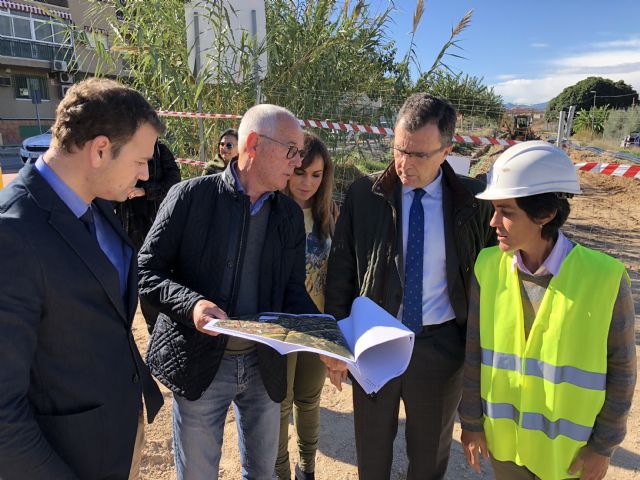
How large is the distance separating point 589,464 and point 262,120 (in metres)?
1.68

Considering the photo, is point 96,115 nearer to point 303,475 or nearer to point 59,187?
point 59,187

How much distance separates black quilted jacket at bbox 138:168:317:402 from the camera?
1.65 metres

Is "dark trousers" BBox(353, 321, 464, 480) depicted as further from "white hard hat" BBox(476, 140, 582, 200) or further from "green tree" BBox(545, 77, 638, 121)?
"green tree" BBox(545, 77, 638, 121)

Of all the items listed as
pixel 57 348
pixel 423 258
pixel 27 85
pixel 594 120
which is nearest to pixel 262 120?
pixel 423 258

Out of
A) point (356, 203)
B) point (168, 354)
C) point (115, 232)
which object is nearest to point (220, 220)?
point (115, 232)

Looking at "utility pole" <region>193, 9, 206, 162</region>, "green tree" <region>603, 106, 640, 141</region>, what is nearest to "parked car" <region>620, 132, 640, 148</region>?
"green tree" <region>603, 106, 640, 141</region>

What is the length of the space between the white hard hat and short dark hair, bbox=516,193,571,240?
3 cm

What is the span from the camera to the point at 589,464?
1479 millimetres

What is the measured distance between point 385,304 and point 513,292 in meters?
0.58

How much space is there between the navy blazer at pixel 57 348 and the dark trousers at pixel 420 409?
1.17 meters

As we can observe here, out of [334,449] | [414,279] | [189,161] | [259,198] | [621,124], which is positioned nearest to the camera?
[259,198]

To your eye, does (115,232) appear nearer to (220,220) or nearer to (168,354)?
(220,220)

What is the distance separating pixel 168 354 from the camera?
1.71m

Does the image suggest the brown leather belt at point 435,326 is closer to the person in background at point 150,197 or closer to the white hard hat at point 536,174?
the white hard hat at point 536,174
